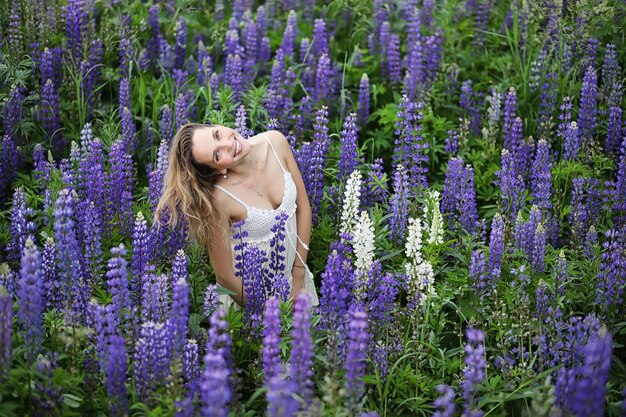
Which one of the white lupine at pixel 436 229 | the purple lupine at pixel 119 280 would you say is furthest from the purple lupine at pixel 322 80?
the purple lupine at pixel 119 280

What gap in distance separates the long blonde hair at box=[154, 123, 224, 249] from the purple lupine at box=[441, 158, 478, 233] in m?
1.59

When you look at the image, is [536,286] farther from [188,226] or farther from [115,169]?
[115,169]

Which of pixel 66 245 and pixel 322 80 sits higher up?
pixel 322 80

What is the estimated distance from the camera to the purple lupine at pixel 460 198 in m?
5.37

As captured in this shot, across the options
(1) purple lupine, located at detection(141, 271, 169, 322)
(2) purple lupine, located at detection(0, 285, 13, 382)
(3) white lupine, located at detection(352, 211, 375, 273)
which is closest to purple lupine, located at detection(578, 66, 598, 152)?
(3) white lupine, located at detection(352, 211, 375, 273)

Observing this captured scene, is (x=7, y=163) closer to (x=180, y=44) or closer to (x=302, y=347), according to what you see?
(x=180, y=44)

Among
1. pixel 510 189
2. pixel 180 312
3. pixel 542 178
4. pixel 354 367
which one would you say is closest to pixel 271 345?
pixel 354 367

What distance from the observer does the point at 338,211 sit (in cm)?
552

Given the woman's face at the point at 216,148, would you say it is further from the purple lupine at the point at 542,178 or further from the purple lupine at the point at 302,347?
the purple lupine at the point at 542,178

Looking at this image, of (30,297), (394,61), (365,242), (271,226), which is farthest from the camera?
(394,61)

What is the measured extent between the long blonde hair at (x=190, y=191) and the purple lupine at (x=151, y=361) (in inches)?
47.3

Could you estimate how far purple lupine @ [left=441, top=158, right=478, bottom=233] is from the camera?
5367 mm

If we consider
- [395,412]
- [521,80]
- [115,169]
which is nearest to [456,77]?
[521,80]

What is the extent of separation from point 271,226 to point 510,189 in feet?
5.60
